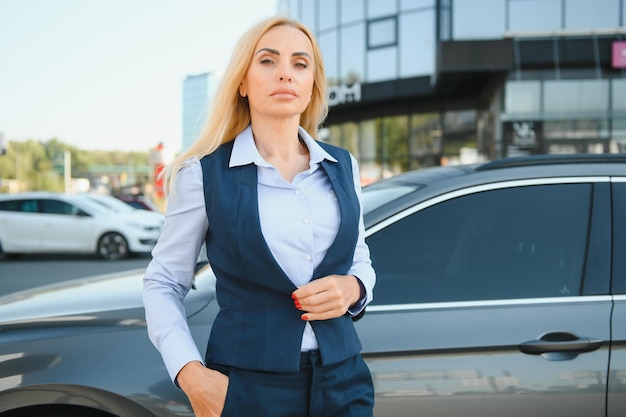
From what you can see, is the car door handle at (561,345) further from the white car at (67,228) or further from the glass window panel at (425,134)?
the glass window panel at (425,134)

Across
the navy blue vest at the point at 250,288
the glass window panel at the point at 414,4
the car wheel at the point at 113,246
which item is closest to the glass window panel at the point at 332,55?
the glass window panel at the point at 414,4

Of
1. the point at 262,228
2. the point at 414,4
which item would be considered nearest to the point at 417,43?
the point at 414,4

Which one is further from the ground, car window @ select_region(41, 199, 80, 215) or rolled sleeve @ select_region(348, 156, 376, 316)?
Result: car window @ select_region(41, 199, 80, 215)

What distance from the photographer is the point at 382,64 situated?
22.3 metres

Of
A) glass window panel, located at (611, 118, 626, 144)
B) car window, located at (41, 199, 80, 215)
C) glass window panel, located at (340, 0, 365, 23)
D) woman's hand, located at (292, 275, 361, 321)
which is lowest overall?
woman's hand, located at (292, 275, 361, 321)

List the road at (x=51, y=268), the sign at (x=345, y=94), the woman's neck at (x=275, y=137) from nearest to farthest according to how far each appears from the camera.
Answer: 1. the woman's neck at (x=275, y=137)
2. the road at (x=51, y=268)
3. the sign at (x=345, y=94)

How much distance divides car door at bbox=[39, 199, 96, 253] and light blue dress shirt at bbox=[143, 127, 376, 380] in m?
11.8

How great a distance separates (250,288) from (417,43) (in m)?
21.2

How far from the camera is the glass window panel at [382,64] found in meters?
22.0

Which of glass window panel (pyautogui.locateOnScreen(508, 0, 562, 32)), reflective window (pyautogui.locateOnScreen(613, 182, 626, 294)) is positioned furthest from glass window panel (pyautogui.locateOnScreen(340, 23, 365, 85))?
reflective window (pyautogui.locateOnScreen(613, 182, 626, 294))

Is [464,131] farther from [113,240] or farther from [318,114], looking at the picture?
[318,114]

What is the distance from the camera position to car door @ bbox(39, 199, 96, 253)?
12.5m

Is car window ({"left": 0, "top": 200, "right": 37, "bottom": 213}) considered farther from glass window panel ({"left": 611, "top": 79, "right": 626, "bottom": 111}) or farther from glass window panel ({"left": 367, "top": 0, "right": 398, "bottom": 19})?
glass window panel ({"left": 611, "top": 79, "right": 626, "bottom": 111})

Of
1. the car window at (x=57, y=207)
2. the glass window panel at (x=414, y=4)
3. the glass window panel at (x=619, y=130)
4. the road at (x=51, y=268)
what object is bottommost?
the road at (x=51, y=268)
